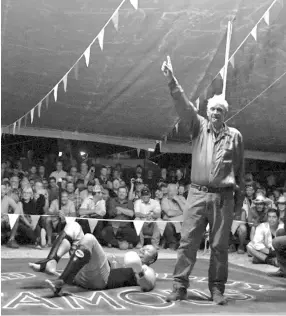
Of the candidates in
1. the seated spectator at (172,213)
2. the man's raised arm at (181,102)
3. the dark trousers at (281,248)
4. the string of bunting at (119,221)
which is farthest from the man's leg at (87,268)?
the seated spectator at (172,213)

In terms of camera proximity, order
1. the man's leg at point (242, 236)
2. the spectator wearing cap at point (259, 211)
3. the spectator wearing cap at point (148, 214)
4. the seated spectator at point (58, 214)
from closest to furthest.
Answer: the spectator wearing cap at point (259, 211)
the seated spectator at point (58, 214)
the man's leg at point (242, 236)
the spectator wearing cap at point (148, 214)

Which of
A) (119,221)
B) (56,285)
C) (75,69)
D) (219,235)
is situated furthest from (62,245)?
(119,221)

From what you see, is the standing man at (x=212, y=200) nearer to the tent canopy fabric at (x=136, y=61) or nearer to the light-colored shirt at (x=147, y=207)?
the tent canopy fabric at (x=136, y=61)

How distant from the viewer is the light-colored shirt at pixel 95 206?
718cm

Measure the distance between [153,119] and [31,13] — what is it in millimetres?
3442

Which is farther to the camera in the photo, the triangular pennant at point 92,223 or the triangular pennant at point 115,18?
the triangular pennant at point 92,223

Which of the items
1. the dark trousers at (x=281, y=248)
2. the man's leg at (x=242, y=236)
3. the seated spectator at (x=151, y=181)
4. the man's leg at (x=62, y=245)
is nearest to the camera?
the man's leg at (x=62, y=245)

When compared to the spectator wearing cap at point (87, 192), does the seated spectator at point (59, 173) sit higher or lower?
higher

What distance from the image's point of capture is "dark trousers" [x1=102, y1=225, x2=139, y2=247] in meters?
7.17

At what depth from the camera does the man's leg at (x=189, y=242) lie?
3426 millimetres

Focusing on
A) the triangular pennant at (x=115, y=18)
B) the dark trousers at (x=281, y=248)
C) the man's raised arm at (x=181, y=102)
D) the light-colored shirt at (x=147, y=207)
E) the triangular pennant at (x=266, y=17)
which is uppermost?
the triangular pennant at (x=266, y=17)

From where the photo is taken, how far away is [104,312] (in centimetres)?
305

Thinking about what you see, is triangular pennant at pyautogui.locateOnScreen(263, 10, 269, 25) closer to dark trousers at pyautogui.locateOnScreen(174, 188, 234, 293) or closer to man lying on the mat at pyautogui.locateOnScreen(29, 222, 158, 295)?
dark trousers at pyautogui.locateOnScreen(174, 188, 234, 293)

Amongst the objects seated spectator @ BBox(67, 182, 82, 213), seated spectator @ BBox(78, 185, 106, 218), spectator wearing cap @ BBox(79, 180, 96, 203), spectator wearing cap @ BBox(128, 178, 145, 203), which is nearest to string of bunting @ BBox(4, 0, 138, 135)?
Answer: seated spectator @ BBox(67, 182, 82, 213)
